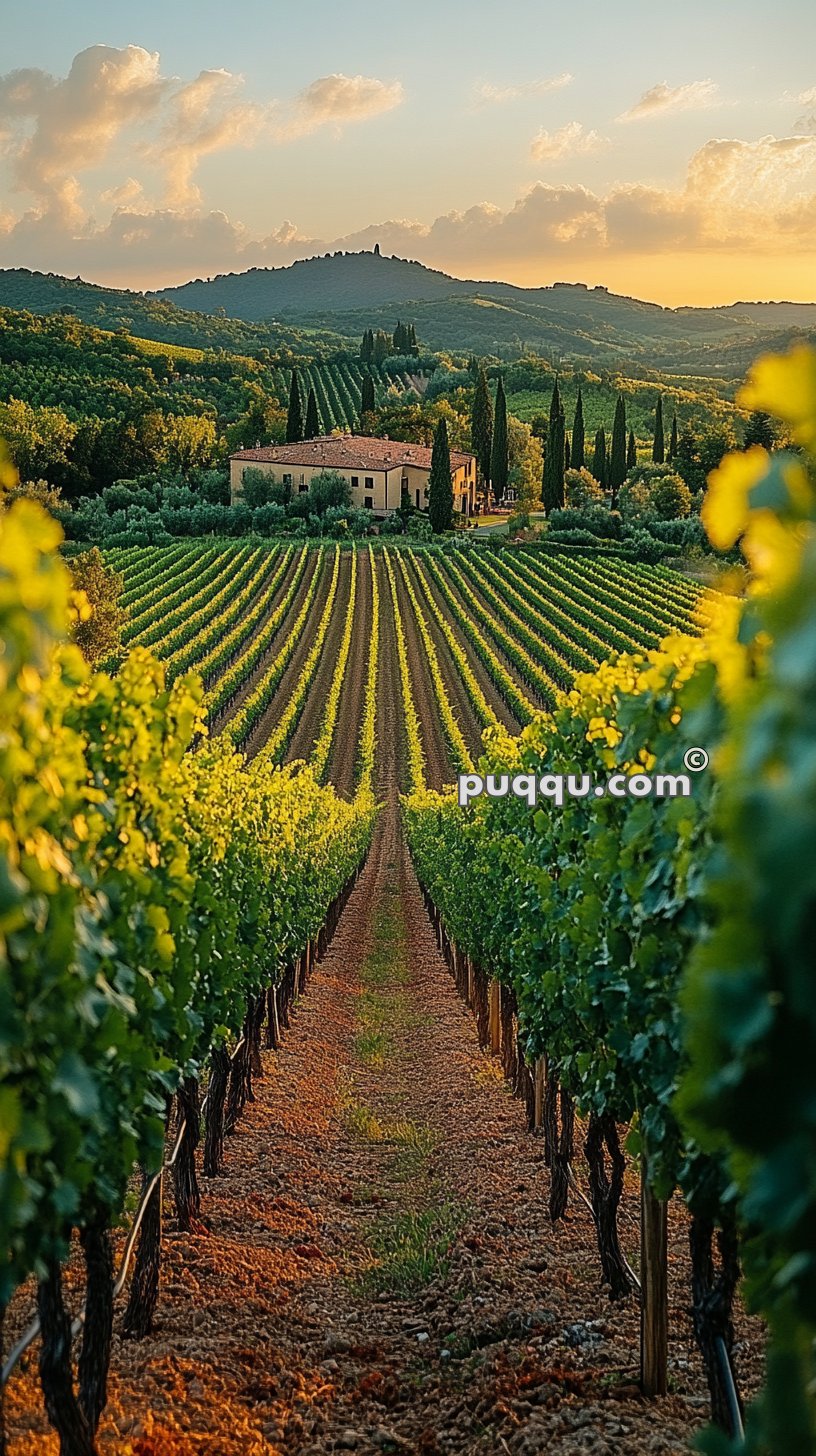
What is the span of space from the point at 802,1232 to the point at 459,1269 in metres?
6.68

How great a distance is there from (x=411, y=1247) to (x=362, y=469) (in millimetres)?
76253

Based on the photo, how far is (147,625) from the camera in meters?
51.4

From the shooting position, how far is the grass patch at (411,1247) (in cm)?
829

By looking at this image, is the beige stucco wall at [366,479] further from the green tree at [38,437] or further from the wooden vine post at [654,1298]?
the wooden vine post at [654,1298]

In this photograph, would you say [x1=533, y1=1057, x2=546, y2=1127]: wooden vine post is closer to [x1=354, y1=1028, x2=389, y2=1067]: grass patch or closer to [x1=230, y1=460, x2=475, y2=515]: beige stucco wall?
[x1=354, y1=1028, x2=389, y2=1067]: grass patch

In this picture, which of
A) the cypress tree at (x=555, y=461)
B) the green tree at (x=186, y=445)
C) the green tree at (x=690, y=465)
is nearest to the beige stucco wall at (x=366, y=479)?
the cypress tree at (x=555, y=461)

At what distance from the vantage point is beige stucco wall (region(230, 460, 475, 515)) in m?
82.2

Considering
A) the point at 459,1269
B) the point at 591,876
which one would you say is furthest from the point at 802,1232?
the point at 459,1269

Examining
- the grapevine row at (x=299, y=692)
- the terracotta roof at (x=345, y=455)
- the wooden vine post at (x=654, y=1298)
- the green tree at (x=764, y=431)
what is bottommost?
the grapevine row at (x=299, y=692)

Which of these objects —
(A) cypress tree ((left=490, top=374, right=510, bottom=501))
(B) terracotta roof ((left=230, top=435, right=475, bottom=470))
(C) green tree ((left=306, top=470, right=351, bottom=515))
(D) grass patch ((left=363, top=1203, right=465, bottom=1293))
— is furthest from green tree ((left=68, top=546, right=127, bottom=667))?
(A) cypress tree ((left=490, top=374, right=510, bottom=501))

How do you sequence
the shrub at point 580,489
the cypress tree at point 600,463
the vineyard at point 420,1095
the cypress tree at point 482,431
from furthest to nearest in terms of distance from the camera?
the cypress tree at point 482,431
the cypress tree at point 600,463
the shrub at point 580,489
the vineyard at point 420,1095

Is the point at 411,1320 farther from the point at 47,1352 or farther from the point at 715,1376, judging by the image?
the point at 47,1352

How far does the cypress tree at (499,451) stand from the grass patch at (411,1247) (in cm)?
8353

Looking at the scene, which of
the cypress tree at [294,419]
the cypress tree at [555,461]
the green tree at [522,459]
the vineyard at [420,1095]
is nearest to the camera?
the vineyard at [420,1095]
